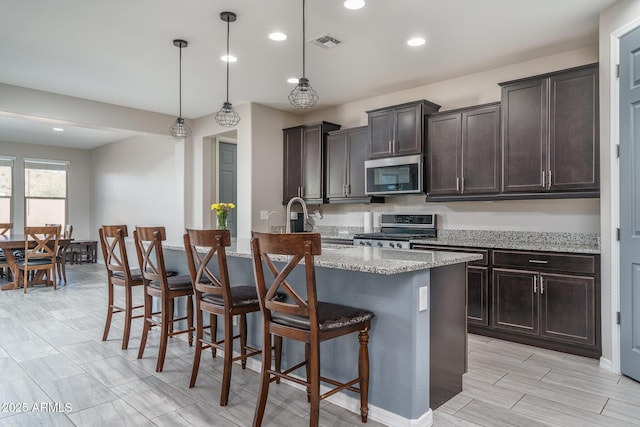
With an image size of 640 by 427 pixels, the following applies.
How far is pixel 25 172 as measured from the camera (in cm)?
895

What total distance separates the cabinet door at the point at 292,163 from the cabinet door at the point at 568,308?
3356mm

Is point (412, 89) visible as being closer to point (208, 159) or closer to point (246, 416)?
point (208, 159)

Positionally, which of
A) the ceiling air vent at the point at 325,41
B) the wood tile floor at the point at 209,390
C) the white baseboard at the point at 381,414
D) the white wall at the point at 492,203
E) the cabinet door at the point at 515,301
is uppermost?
the ceiling air vent at the point at 325,41

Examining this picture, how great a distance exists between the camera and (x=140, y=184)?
8.13 metres

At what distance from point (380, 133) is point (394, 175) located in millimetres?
543

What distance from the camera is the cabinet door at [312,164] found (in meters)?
5.48

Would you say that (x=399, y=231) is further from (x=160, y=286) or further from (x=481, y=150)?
(x=160, y=286)

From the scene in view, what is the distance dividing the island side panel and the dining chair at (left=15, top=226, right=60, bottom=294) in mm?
6010

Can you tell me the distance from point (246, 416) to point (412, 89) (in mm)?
4067

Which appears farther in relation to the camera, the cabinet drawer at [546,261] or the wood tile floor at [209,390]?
the cabinet drawer at [546,261]

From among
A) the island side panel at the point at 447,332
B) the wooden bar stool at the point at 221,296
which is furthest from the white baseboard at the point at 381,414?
the wooden bar stool at the point at 221,296

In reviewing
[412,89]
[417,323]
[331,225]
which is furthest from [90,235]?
[417,323]

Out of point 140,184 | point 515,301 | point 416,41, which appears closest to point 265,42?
point 416,41

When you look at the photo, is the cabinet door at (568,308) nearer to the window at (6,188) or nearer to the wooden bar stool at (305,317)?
the wooden bar stool at (305,317)
